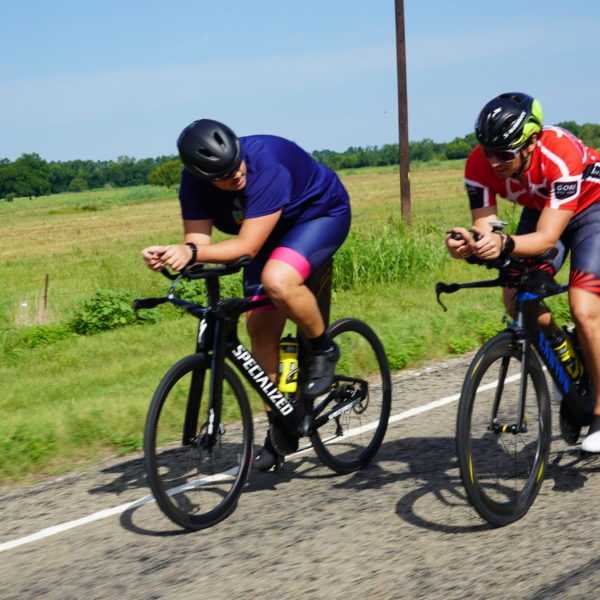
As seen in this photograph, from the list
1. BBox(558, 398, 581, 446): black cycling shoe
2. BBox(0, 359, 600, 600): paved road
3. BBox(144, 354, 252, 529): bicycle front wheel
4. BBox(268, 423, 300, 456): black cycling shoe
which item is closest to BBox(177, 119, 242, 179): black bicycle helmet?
BBox(144, 354, 252, 529): bicycle front wheel

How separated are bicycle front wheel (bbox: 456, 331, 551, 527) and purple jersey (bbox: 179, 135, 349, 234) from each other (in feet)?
4.11

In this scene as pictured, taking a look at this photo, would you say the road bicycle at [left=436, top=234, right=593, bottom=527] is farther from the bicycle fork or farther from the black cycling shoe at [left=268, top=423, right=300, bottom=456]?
the black cycling shoe at [left=268, top=423, right=300, bottom=456]

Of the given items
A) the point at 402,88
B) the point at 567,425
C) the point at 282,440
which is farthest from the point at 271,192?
the point at 402,88

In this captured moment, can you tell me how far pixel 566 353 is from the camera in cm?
461

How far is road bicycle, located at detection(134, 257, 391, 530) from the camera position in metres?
4.15

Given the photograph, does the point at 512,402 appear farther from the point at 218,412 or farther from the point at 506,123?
the point at 218,412

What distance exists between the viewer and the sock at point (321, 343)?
482 centimetres

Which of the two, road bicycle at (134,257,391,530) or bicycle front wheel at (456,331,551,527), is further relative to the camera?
road bicycle at (134,257,391,530)

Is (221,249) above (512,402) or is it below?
above

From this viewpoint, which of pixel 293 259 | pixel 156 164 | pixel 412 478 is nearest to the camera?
pixel 293 259

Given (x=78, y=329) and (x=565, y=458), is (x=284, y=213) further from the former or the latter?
(x=78, y=329)

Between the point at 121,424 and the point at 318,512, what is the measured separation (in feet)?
7.24

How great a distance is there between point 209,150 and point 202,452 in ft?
4.85

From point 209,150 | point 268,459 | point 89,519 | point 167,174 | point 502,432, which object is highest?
point 167,174
